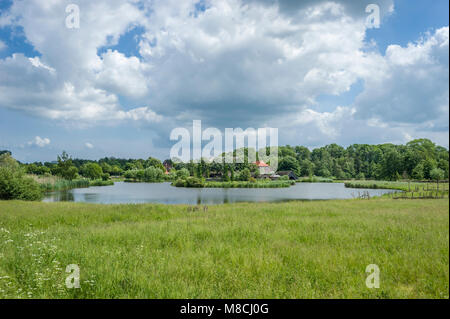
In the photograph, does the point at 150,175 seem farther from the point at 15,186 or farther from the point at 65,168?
the point at 15,186

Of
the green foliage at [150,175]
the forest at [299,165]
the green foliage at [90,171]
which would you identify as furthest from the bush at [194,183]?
the green foliage at [90,171]

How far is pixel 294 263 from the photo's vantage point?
20.9 ft

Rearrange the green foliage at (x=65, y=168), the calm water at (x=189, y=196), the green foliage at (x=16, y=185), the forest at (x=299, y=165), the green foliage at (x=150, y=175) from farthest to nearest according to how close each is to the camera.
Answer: the green foliage at (x=150, y=175) < the forest at (x=299, y=165) < the green foliage at (x=65, y=168) < the calm water at (x=189, y=196) < the green foliage at (x=16, y=185)

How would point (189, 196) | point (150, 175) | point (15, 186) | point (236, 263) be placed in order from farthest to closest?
point (150, 175) < point (189, 196) < point (15, 186) < point (236, 263)

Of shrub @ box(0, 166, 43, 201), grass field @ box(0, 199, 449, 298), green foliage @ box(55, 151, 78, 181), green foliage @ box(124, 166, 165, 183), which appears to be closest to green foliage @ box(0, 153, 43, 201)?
shrub @ box(0, 166, 43, 201)

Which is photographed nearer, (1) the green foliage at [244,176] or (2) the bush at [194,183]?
(2) the bush at [194,183]

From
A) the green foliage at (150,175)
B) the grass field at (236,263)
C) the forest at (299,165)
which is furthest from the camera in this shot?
the green foliage at (150,175)

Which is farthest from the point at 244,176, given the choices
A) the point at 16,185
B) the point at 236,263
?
the point at 236,263

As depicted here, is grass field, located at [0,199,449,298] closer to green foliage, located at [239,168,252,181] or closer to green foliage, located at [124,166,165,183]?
green foliage, located at [239,168,252,181]

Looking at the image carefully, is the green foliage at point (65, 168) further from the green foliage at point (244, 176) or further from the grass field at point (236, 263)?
the grass field at point (236, 263)

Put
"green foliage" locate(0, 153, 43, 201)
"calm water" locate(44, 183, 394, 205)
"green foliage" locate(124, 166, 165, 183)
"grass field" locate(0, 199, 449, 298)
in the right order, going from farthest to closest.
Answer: "green foliage" locate(124, 166, 165, 183)
"calm water" locate(44, 183, 394, 205)
"green foliage" locate(0, 153, 43, 201)
"grass field" locate(0, 199, 449, 298)
